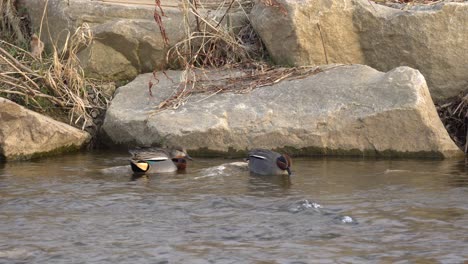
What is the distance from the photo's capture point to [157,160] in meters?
9.96

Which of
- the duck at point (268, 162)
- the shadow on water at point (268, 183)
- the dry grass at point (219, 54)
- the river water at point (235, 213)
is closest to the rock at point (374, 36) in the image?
the dry grass at point (219, 54)

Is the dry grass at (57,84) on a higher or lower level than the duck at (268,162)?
higher

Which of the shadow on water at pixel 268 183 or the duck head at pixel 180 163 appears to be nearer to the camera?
the shadow on water at pixel 268 183

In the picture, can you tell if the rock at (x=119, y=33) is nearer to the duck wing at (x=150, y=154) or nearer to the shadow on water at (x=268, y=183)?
the duck wing at (x=150, y=154)

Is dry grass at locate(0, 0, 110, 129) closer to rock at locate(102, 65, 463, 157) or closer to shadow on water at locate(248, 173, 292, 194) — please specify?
rock at locate(102, 65, 463, 157)

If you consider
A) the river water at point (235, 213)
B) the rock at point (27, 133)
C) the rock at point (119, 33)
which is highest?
the rock at point (119, 33)

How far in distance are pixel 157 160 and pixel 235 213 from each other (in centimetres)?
219

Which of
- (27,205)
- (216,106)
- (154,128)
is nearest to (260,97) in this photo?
(216,106)

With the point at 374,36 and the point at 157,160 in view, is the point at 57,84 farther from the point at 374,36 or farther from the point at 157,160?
the point at 374,36

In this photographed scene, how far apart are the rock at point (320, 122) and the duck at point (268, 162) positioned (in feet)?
2.39

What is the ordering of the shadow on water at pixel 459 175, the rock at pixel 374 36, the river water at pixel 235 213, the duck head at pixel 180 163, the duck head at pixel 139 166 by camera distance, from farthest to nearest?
the rock at pixel 374 36 < the duck head at pixel 180 163 < the duck head at pixel 139 166 < the shadow on water at pixel 459 175 < the river water at pixel 235 213

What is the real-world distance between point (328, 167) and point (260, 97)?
4.35 feet

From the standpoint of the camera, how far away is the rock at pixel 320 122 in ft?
34.4

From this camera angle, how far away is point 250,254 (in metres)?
6.68
